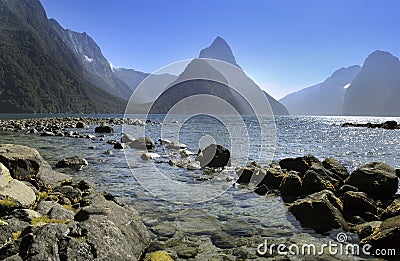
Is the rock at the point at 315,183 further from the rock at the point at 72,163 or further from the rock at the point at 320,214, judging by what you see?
the rock at the point at 72,163

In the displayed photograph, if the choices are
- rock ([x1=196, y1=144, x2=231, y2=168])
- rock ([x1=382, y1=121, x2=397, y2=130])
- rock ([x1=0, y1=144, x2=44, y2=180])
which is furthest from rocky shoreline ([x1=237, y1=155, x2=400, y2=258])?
rock ([x1=382, y1=121, x2=397, y2=130])

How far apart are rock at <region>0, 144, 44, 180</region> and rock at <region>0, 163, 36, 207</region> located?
2587 millimetres

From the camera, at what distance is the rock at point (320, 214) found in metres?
9.76

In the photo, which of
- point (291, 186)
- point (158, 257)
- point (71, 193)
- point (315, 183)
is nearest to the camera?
point (158, 257)

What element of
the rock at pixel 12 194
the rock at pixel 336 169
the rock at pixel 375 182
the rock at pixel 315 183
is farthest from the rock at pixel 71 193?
the rock at pixel 336 169

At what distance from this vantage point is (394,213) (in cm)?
995

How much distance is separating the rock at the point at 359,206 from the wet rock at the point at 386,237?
2226 mm

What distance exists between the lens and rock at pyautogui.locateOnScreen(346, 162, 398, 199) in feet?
42.1

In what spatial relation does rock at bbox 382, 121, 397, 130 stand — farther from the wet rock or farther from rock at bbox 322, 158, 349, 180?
the wet rock

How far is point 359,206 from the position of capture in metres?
11.1

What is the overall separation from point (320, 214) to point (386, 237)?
2.29 meters

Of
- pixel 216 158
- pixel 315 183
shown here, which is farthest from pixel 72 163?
pixel 315 183

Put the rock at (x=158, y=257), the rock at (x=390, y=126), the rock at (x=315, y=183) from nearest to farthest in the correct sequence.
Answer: the rock at (x=158, y=257), the rock at (x=315, y=183), the rock at (x=390, y=126)

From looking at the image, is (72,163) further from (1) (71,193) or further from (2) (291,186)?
(2) (291,186)
